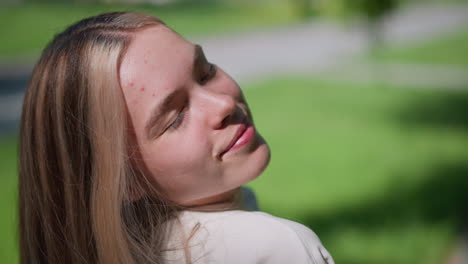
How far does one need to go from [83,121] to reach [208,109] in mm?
412

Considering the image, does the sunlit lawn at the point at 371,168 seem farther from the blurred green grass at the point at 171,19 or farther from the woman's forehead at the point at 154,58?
the blurred green grass at the point at 171,19

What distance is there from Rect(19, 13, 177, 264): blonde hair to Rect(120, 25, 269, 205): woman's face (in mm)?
46

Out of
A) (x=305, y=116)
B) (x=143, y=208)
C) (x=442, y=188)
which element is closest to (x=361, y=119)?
(x=305, y=116)

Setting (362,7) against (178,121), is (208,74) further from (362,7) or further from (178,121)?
(362,7)

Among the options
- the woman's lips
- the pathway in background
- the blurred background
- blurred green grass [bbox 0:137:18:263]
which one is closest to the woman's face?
the woman's lips

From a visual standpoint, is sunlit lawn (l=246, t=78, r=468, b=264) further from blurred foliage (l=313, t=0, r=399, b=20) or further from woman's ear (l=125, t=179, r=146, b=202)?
woman's ear (l=125, t=179, r=146, b=202)

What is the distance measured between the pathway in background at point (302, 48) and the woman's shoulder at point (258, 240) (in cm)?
567

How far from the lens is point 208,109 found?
1700mm

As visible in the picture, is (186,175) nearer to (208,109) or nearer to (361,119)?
(208,109)

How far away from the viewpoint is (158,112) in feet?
5.44

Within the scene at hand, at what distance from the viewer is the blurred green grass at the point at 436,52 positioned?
9289 millimetres

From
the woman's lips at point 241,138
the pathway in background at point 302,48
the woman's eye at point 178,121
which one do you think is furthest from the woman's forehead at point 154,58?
the pathway in background at point 302,48

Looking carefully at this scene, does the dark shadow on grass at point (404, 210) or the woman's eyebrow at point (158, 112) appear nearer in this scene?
the woman's eyebrow at point (158, 112)

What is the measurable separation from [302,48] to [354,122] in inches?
204
